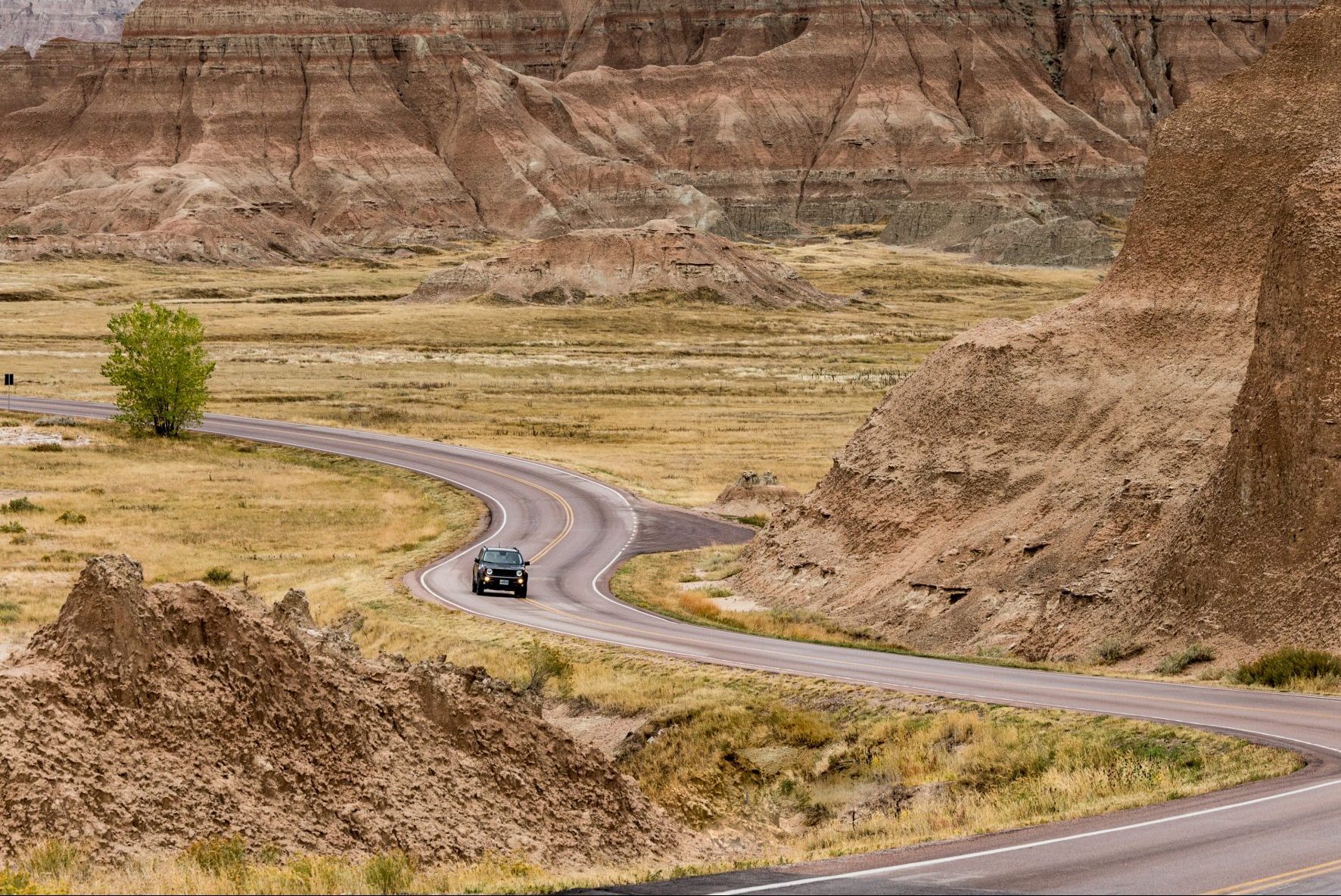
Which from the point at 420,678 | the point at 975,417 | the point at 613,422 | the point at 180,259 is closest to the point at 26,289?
the point at 180,259

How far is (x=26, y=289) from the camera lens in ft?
513

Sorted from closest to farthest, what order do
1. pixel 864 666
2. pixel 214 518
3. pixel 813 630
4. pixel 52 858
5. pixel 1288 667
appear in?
pixel 52 858, pixel 1288 667, pixel 864 666, pixel 813 630, pixel 214 518

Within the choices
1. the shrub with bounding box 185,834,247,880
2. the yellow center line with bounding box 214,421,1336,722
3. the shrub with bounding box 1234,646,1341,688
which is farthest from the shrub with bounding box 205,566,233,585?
the shrub with bounding box 1234,646,1341,688

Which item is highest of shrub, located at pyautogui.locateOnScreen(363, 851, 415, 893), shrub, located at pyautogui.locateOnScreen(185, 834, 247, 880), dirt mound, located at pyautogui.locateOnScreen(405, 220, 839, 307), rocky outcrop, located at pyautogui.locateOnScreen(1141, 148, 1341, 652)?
dirt mound, located at pyautogui.locateOnScreen(405, 220, 839, 307)

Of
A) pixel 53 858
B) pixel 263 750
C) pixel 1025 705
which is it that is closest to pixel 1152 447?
pixel 1025 705

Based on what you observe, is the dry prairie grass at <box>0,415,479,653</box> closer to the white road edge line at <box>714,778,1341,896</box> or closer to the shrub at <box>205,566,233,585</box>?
the shrub at <box>205,566,233,585</box>

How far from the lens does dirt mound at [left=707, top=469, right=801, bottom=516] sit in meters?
55.8

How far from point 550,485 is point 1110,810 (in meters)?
46.0

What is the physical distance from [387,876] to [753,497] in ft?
138

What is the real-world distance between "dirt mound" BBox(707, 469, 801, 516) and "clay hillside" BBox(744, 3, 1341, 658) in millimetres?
12698

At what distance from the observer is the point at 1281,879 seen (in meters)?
13.6

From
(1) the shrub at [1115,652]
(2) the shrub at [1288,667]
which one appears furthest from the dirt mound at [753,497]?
(2) the shrub at [1288,667]

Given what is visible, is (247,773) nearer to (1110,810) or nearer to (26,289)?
(1110,810)

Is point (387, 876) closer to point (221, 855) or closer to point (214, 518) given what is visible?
point (221, 855)
